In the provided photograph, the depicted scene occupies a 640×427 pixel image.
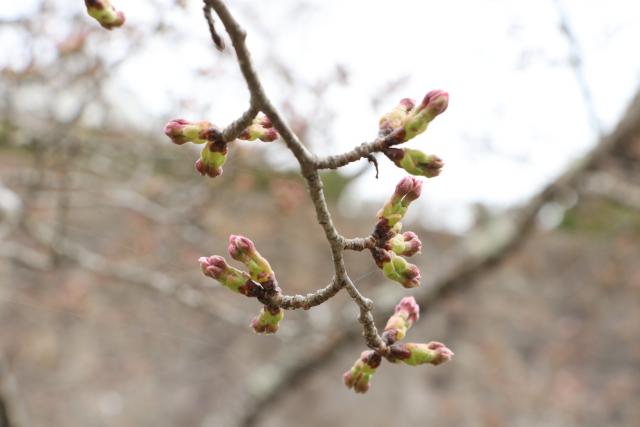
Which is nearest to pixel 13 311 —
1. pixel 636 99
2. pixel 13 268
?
pixel 13 268

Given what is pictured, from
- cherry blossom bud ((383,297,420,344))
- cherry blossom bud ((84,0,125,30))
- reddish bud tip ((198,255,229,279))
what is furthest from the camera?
cherry blossom bud ((383,297,420,344))

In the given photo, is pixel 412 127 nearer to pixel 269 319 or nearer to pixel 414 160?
pixel 414 160

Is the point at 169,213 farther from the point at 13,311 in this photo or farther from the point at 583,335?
the point at 583,335

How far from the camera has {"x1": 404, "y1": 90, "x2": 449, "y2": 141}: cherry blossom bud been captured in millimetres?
997

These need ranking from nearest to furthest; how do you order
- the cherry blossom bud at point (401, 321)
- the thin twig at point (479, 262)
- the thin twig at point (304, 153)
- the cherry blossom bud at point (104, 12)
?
the thin twig at point (304, 153), the cherry blossom bud at point (104, 12), the cherry blossom bud at point (401, 321), the thin twig at point (479, 262)

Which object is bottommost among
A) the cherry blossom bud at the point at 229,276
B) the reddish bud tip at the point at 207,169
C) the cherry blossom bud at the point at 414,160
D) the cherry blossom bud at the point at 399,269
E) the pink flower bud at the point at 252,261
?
the cherry blossom bud at the point at 229,276

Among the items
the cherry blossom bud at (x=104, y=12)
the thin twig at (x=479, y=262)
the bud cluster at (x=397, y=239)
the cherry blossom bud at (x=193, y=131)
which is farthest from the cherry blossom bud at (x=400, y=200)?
the thin twig at (x=479, y=262)

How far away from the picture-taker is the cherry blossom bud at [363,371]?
1188 mm

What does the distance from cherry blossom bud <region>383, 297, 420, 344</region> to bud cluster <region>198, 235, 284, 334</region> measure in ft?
0.77

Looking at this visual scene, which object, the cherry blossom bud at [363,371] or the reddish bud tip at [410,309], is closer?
the cherry blossom bud at [363,371]

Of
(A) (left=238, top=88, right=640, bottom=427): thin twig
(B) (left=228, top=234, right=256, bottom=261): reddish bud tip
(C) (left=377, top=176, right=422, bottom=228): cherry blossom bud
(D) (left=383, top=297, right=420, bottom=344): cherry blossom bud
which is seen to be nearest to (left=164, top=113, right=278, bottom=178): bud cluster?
(B) (left=228, top=234, right=256, bottom=261): reddish bud tip

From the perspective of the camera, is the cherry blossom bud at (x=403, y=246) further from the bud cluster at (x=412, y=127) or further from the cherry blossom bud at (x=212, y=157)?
the cherry blossom bud at (x=212, y=157)

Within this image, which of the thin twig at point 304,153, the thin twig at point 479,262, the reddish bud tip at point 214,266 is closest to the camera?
the thin twig at point 304,153

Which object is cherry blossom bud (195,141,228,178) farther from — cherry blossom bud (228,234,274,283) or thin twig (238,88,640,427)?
thin twig (238,88,640,427)
